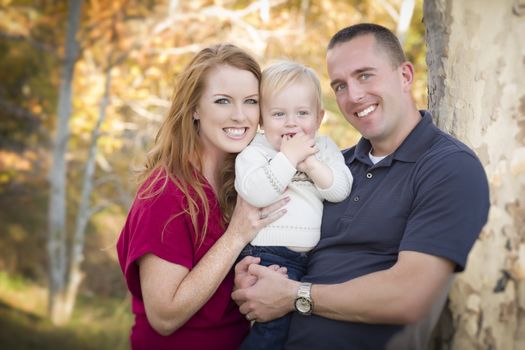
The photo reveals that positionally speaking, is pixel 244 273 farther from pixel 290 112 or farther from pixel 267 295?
pixel 290 112

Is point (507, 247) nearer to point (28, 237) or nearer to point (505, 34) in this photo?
point (505, 34)

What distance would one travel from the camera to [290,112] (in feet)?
9.43

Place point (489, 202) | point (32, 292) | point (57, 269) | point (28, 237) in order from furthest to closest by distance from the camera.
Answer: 1. point (28, 237)
2. point (32, 292)
3. point (57, 269)
4. point (489, 202)

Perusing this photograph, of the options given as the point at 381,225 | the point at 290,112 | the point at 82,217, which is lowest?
the point at 381,225

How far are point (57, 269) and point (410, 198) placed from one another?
24.5ft

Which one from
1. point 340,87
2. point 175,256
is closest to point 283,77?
point 340,87

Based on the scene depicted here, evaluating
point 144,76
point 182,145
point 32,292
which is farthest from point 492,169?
point 32,292

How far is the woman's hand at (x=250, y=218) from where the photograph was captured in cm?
271

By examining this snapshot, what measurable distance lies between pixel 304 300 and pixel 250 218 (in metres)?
0.45

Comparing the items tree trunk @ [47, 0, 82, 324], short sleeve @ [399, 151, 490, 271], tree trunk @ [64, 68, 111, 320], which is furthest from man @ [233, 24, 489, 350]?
tree trunk @ [47, 0, 82, 324]

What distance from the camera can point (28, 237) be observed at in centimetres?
1186

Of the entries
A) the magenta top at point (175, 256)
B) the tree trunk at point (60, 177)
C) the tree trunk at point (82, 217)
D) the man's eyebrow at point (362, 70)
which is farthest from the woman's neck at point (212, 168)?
the tree trunk at point (60, 177)

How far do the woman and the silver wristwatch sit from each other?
0.34 metres

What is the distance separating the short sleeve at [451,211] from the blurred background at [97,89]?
203 inches
